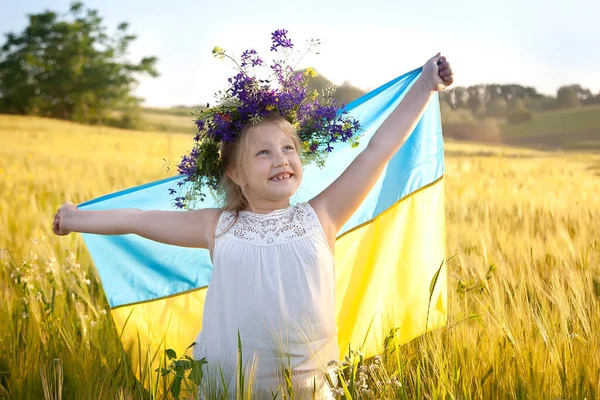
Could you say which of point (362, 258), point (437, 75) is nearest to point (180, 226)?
point (362, 258)

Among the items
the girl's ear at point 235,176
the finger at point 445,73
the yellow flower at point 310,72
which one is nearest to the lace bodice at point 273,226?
the girl's ear at point 235,176

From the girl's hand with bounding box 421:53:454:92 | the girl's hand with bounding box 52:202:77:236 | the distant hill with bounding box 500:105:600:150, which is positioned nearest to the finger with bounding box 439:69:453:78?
the girl's hand with bounding box 421:53:454:92

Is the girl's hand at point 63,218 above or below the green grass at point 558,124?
below

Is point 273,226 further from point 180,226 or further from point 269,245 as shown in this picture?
point 180,226

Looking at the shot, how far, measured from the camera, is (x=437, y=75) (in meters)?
2.33

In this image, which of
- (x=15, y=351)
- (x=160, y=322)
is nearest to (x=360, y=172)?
(x=160, y=322)

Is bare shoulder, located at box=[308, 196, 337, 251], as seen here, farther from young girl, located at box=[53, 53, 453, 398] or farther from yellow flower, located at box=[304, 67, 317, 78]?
yellow flower, located at box=[304, 67, 317, 78]

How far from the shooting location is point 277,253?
2059 millimetres

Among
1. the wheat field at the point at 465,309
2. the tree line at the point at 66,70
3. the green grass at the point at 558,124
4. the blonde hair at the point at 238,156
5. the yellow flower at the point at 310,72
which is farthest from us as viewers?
the tree line at the point at 66,70

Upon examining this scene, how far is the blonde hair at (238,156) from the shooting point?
84.4 inches

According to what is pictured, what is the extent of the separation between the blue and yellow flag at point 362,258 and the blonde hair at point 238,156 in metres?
0.55

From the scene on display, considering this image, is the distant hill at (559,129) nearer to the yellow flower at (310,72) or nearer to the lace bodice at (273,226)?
the yellow flower at (310,72)

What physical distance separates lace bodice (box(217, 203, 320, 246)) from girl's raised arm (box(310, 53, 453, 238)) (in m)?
0.06

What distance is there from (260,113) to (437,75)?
2.27 feet
